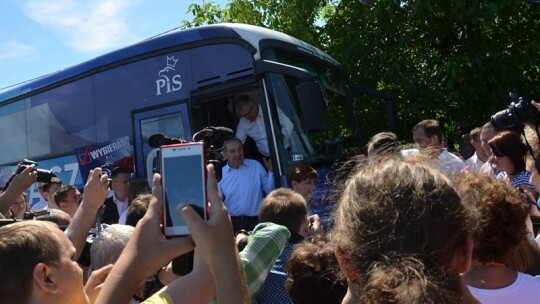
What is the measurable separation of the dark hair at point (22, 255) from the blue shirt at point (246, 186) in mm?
5163

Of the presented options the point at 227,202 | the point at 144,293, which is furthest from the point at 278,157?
the point at 144,293

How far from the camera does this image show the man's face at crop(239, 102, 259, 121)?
7238mm

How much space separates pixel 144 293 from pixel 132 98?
18.7 feet

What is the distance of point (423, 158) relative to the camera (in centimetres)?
167

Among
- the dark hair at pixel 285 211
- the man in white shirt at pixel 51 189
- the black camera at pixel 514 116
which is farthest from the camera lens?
the man in white shirt at pixel 51 189

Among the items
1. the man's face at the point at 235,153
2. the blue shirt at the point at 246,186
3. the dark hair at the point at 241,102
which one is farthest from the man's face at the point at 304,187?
the dark hair at the point at 241,102

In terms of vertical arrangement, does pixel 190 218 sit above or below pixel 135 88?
below

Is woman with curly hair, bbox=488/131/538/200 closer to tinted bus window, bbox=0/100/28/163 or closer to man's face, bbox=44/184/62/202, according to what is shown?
man's face, bbox=44/184/62/202

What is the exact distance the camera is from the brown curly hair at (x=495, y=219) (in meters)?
2.30

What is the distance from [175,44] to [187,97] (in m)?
0.79

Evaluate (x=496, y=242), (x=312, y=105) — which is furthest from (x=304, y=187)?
(x=496, y=242)

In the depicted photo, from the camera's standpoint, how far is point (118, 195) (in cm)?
787

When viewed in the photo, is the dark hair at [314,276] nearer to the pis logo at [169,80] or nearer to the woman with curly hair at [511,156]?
the woman with curly hair at [511,156]

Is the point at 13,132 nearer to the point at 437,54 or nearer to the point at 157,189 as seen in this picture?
the point at 437,54
